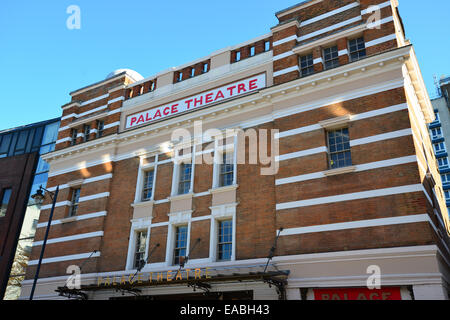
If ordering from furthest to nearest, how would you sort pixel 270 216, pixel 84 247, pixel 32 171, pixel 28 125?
1. pixel 28 125
2. pixel 32 171
3. pixel 84 247
4. pixel 270 216

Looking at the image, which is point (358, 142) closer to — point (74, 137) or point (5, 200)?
point (74, 137)

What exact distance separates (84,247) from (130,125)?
8.00 metres

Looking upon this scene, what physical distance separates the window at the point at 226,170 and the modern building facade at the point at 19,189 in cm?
1773

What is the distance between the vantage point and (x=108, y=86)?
2855 centimetres

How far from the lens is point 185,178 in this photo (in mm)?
22203

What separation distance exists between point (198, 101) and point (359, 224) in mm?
11902

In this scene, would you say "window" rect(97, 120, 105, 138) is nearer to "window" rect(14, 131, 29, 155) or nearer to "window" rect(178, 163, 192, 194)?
"window" rect(178, 163, 192, 194)

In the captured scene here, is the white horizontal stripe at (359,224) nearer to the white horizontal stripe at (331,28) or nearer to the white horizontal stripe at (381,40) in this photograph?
the white horizontal stripe at (381,40)

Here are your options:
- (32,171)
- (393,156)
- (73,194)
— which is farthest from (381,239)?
(32,171)

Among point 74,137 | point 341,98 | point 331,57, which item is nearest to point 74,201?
point 74,137

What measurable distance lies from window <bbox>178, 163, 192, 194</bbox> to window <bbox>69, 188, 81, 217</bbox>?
7.77m

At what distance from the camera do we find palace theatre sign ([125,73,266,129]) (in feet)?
71.6
